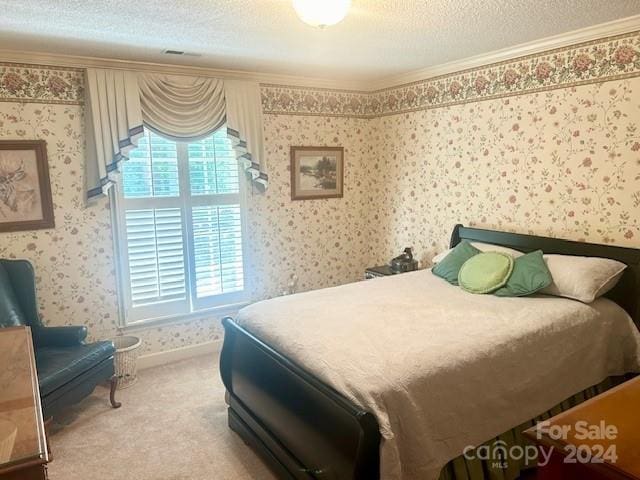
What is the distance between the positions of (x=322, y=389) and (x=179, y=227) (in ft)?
7.75

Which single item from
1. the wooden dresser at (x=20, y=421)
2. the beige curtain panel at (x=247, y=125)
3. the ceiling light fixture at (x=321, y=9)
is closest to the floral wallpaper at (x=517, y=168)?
the beige curtain panel at (x=247, y=125)

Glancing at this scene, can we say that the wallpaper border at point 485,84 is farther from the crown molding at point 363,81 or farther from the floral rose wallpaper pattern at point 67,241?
the floral rose wallpaper pattern at point 67,241

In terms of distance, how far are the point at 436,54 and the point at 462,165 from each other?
3.18ft

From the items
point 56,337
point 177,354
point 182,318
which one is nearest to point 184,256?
point 182,318

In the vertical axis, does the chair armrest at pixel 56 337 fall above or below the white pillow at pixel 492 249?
below

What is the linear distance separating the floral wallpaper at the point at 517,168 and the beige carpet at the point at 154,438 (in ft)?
8.18

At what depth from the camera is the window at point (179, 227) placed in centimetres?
370

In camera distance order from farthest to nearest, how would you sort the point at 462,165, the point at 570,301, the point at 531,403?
the point at 462,165 < the point at 570,301 < the point at 531,403

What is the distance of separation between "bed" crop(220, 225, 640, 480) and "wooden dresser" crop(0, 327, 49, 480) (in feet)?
3.56

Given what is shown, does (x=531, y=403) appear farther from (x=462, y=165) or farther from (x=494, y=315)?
(x=462, y=165)

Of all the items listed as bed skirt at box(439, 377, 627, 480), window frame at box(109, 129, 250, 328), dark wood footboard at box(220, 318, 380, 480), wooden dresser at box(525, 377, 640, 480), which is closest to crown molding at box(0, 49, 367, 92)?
window frame at box(109, 129, 250, 328)

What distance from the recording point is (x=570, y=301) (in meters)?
2.82

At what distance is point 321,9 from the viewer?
79.8 inches

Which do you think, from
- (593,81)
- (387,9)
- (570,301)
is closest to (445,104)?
(593,81)
